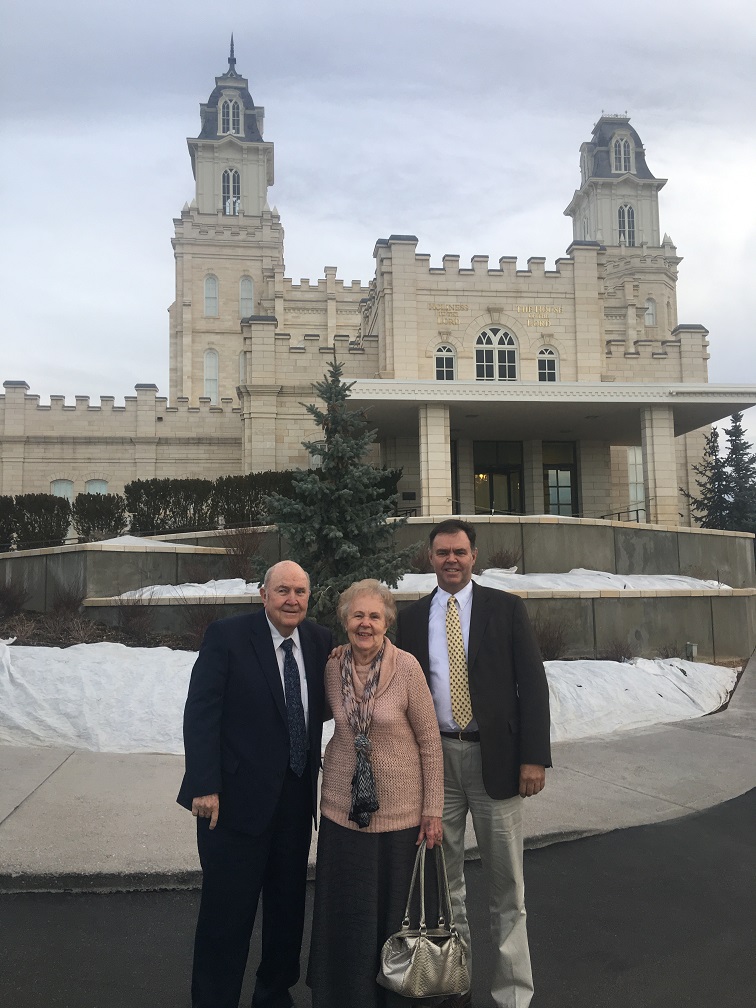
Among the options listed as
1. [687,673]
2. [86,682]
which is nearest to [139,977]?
[86,682]

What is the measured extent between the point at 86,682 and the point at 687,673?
8.92m

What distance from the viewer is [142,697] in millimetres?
9070

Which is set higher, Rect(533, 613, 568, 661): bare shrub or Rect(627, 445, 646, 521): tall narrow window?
Rect(627, 445, 646, 521): tall narrow window

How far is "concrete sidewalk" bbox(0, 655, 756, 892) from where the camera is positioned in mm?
5090

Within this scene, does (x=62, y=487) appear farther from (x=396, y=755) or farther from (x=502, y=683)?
(x=396, y=755)

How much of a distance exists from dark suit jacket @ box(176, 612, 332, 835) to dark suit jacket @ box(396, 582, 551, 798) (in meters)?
0.73

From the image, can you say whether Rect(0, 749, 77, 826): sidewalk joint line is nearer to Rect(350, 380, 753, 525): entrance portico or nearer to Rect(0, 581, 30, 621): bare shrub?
Rect(0, 581, 30, 621): bare shrub

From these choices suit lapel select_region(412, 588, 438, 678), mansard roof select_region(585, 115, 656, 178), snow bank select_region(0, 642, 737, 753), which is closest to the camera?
suit lapel select_region(412, 588, 438, 678)

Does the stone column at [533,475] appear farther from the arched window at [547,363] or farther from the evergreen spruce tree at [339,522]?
the evergreen spruce tree at [339,522]

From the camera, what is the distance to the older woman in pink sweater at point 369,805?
3314 millimetres

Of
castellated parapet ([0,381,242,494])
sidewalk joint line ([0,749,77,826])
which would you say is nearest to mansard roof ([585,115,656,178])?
castellated parapet ([0,381,242,494])

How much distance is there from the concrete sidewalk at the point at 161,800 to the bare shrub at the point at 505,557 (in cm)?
601

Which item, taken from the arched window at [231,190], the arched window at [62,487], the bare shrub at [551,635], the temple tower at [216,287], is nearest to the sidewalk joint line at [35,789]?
the bare shrub at [551,635]

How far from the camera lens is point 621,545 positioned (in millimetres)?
16312
